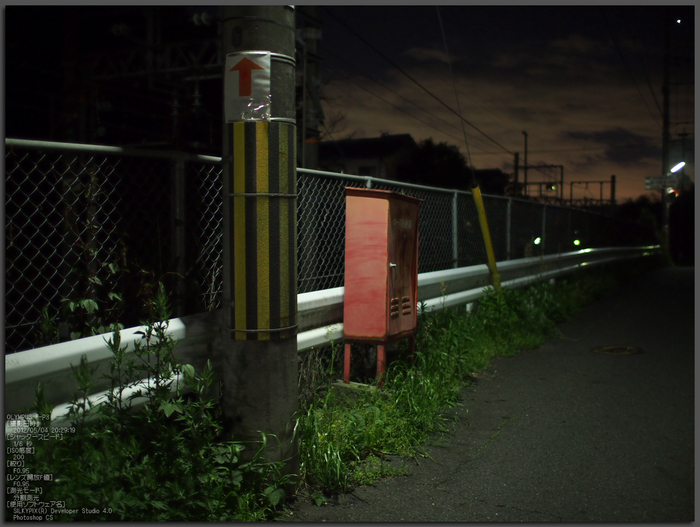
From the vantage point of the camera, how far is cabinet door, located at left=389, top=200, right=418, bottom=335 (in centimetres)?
444

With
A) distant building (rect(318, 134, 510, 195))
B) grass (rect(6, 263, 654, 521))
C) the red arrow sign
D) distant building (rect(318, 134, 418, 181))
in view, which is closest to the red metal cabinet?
grass (rect(6, 263, 654, 521))

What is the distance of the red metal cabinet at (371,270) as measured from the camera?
14.3 feet

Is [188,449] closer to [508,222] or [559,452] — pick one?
[559,452]

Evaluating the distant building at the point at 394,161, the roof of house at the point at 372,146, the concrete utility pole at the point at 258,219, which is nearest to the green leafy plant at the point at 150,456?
the concrete utility pole at the point at 258,219

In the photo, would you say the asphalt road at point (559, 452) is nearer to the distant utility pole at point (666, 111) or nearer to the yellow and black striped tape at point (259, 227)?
the yellow and black striped tape at point (259, 227)

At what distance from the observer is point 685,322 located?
337 inches

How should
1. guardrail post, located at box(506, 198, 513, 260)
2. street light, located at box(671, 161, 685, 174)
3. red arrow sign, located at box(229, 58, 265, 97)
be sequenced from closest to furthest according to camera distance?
red arrow sign, located at box(229, 58, 265, 97)
guardrail post, located at box(506, 198, 513, 260)
street light, located at box(671, 161, 685, 174)

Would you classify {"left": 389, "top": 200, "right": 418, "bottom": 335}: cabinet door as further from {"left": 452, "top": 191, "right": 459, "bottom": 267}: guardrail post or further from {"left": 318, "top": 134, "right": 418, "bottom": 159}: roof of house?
{"left": 318, "top": 134, "right": 418, "bottom": 159}: roof of house

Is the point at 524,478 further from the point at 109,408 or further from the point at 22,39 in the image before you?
the point at 22,39

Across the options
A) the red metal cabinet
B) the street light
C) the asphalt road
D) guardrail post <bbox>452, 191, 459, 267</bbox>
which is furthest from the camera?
the street light

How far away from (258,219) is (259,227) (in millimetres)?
40

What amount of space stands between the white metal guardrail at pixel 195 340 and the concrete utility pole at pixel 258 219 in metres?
0.29

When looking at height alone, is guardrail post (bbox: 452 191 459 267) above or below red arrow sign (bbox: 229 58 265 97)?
below

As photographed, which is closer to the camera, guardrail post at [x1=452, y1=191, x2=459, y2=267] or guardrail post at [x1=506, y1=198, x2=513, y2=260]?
guardrail post at [x1=452, y1=191, x2=459, y2=267]
